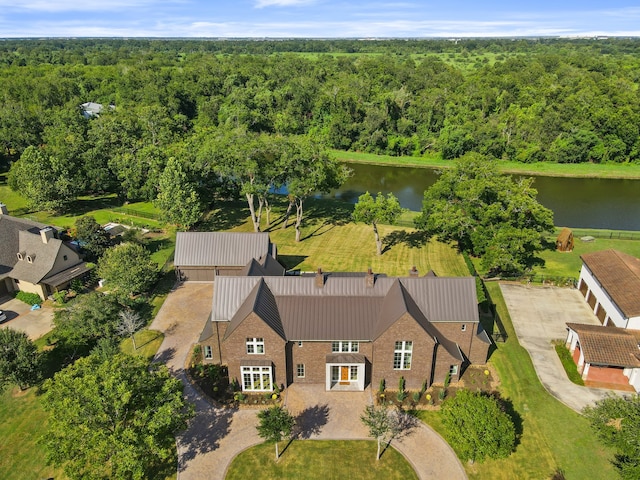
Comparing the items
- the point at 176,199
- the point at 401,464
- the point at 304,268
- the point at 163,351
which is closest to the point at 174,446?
the point at 163,351

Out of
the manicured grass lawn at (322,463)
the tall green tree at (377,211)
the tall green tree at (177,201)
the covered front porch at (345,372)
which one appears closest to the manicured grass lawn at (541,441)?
the manicured grass lawn at (322,463)

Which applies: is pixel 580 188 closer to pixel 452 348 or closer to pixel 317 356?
pixel 452 348

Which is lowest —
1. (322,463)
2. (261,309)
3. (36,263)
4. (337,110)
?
(322,463)

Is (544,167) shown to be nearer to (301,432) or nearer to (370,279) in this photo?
(370,279)

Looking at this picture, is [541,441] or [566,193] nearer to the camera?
[541,441]

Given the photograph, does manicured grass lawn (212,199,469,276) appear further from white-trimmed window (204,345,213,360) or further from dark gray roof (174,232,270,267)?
white-trimmed window (204,345,213,360)

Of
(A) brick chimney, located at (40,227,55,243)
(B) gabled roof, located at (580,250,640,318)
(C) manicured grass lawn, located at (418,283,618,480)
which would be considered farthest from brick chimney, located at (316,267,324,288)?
(A) brick chimney, located at (40,227,55,243)

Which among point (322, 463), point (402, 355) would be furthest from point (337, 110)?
point (322, 463)
